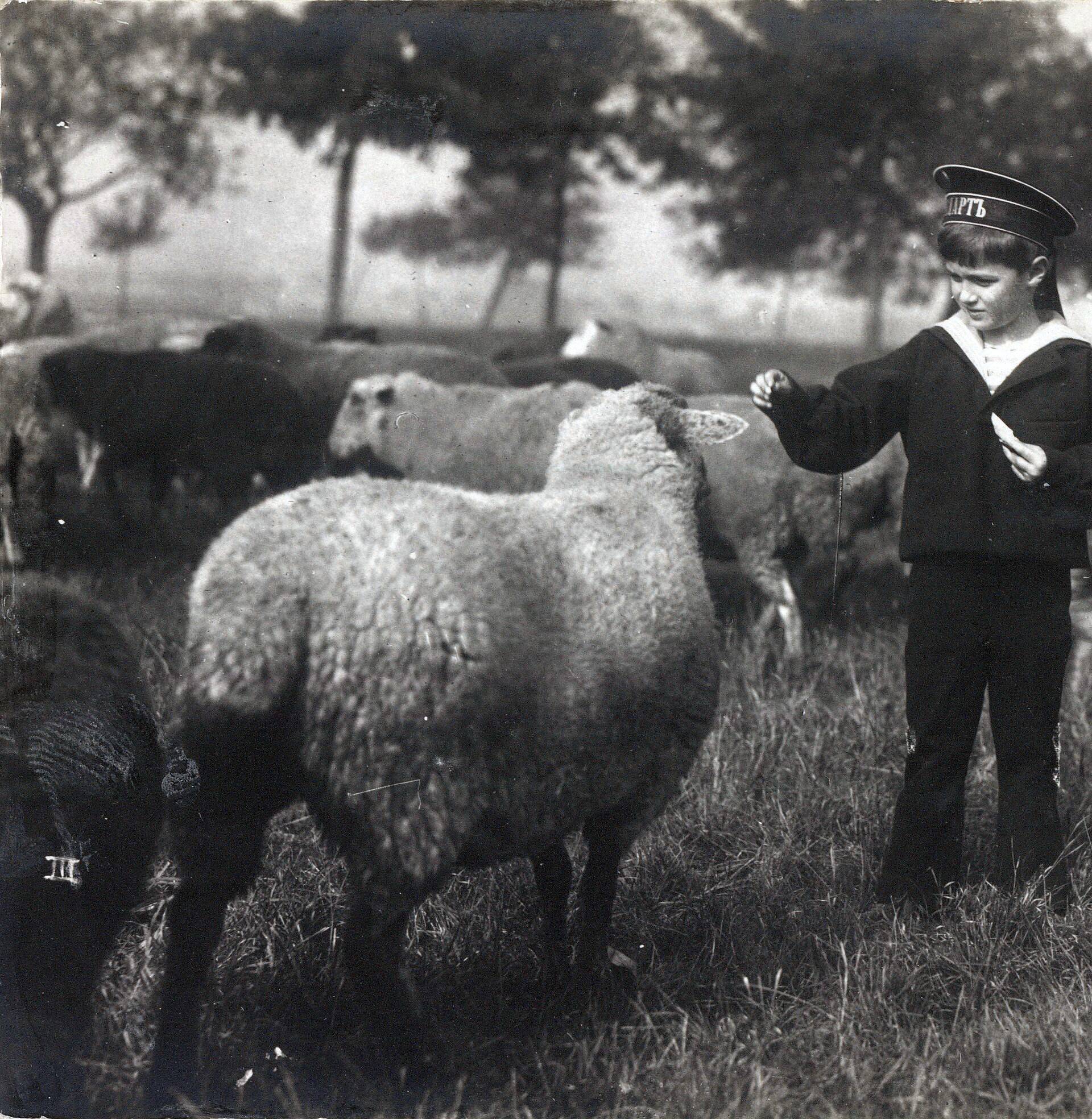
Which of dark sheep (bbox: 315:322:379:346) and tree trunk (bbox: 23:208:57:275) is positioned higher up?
tree trunk (bbox: 23:208:57:275)

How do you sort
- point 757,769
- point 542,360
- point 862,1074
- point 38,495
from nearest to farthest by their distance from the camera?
point 862,1074, point 38,495, point 757,769, point 542,360

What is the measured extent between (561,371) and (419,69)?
314 centimetres

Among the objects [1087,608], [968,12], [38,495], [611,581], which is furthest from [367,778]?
[1087,608]

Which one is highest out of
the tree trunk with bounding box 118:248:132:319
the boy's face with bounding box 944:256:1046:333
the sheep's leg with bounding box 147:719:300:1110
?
the boy's face with bounding box 944:256:1046:333

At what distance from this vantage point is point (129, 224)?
3.38m

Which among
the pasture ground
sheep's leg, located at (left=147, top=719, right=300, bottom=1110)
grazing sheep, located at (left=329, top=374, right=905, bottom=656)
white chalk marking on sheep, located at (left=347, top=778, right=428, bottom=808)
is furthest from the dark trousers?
sheep's leg, located at (left=147, top=719, right=300, bottom=1110)

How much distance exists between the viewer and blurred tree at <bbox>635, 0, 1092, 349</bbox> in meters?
3.46

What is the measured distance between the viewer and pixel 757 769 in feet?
13.0

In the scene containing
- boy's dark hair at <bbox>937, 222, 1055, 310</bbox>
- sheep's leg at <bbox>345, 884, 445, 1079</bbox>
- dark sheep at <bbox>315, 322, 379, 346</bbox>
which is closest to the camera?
sheep's leg at <bbox>345, 884, 445, 1079</bbox>

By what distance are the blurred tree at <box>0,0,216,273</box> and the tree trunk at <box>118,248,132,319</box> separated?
17 centimetres

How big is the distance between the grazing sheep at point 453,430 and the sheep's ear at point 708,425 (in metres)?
1.45

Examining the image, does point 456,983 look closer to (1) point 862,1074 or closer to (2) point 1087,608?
(1) point 862,1074

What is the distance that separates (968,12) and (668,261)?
3.81 feet

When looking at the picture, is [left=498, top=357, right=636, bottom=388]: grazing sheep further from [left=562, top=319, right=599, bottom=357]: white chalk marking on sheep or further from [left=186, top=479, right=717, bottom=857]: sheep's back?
[left=186, top=479, right=717, bottom=857]: sheep's back
